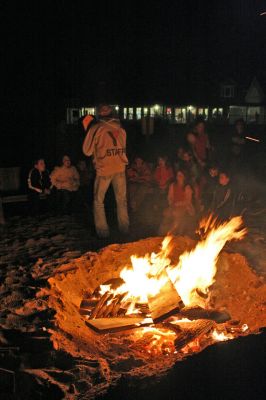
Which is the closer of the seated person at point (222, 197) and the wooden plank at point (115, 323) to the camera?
the wooden plank at point (115, 323)

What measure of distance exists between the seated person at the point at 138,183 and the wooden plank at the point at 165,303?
147 inches

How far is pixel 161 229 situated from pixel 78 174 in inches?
119

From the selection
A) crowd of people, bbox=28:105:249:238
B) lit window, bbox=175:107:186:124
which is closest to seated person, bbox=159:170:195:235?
crowd of people, bbox=28:105:249:238

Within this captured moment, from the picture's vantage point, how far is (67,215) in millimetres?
8492

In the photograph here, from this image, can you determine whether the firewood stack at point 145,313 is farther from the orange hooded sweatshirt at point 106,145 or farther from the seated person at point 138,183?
the seated person at point 138,183

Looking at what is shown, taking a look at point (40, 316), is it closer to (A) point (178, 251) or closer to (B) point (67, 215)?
(A) point (178, 251)

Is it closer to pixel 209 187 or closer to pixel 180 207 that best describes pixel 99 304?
pixel 180 207

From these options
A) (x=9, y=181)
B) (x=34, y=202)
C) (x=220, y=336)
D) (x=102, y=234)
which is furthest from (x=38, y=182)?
(x=220, y=336)

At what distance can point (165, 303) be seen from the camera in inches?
186

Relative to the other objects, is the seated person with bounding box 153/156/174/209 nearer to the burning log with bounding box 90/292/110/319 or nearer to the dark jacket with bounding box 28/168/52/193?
the dark jacket with bounding box 28/168/52/193

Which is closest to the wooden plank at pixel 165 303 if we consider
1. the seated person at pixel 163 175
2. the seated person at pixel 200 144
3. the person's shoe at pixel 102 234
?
the person's shoe at pixel 102 234

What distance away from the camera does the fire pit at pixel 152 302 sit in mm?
4090

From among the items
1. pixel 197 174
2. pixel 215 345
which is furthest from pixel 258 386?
pixel 197 174

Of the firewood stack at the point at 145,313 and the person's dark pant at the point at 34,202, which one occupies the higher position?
the person's dark pant at the point at 34,202
